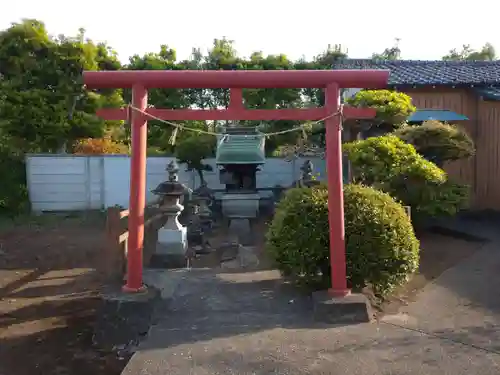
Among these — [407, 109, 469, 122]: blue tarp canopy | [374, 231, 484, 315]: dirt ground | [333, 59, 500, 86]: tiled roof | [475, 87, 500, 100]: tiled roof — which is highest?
[333, 59, 500, 86]: tiled roof

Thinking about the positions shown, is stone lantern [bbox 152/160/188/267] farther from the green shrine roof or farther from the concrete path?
the green shrine roof

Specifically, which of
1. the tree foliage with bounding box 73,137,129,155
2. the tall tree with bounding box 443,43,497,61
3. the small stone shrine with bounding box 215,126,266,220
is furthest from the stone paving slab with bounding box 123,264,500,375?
the tall tree with bounding box 443,43,497,61

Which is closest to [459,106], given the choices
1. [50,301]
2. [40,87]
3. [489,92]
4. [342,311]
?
[489,92]

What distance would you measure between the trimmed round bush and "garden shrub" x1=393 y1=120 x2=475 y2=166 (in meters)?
4.62

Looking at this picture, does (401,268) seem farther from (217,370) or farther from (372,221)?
(217,370)

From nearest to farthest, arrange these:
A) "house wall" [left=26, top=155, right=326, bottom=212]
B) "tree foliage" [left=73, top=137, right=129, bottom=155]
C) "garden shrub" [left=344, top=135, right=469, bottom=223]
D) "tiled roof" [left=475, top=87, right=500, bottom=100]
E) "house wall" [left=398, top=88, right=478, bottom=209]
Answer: "garden shrub" [left=344, top=135, right=469, bottom=223]
"tiled roof" [left=475, top=87, right=500, bottom=100]
"house wall" [left=398, top=88, right=478, bottom=209]
"house wall" [left=26, top=155, right=326, bottom=212]
"tree foliage" [left=73, top=137, right=129, bottom=155]

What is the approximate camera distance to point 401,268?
21.2 ft

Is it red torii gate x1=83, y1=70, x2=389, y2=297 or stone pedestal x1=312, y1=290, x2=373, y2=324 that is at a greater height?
red torii gate x1=83, y1=70, x2=389, y2=297

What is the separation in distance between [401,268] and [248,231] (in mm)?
6804

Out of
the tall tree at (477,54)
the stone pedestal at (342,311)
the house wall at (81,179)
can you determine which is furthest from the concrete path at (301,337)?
the tall tree at (477,54)

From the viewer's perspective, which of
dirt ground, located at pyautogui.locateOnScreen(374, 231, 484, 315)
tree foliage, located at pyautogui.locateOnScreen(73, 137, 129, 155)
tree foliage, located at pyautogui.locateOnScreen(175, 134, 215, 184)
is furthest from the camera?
tree foliage, located at pyautogui.locateOnScreen(73, 137, 129, 155)

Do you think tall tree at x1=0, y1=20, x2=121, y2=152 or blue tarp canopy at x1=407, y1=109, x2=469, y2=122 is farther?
tall tree at x1=0, y1=20, x2=121, y2=152

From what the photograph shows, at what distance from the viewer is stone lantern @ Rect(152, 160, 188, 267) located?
9.23 meters

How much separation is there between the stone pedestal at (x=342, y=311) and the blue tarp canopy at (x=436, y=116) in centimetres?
867
